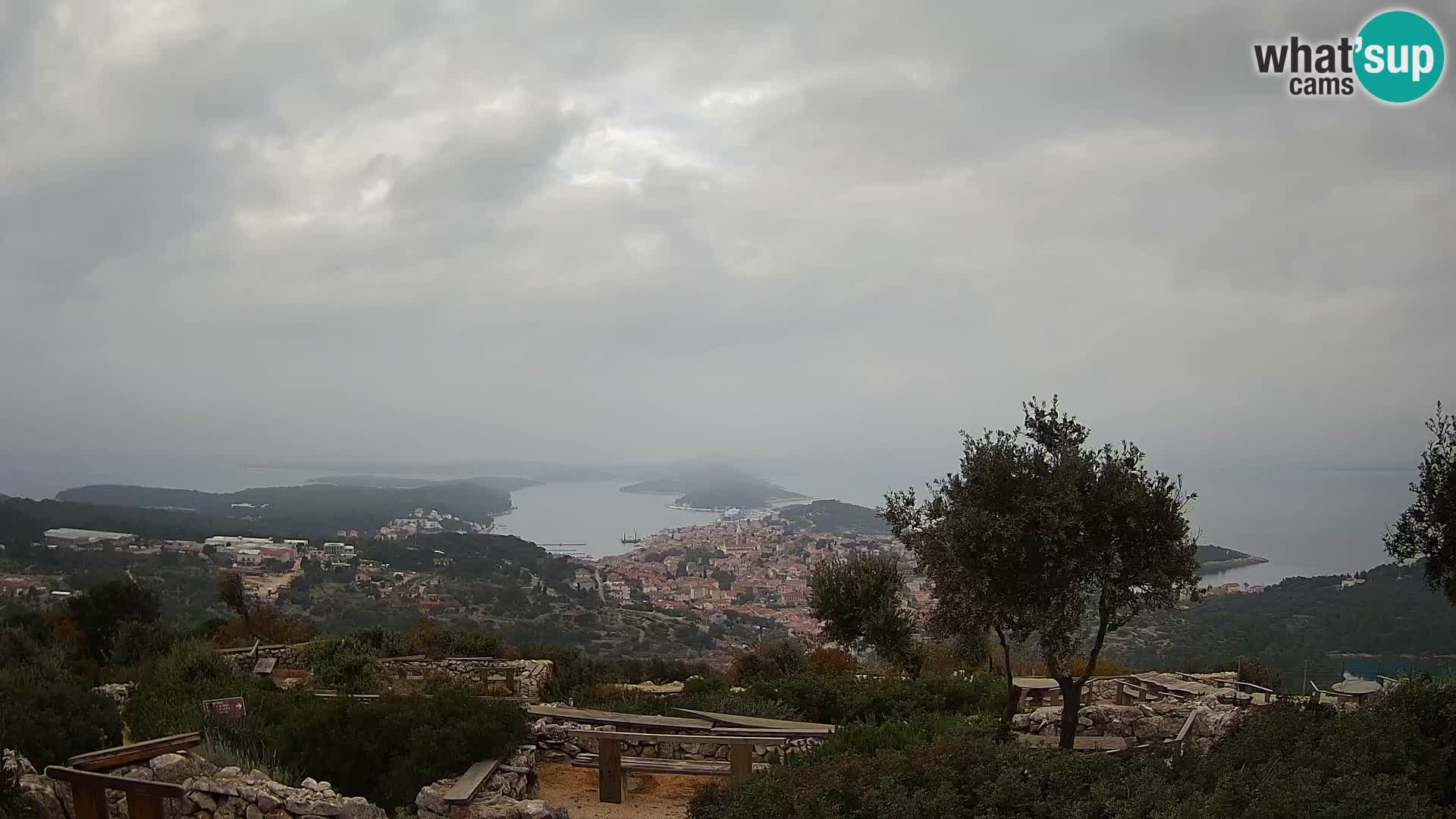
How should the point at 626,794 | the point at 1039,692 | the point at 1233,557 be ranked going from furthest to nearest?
1. the point at 1233,557
2. the point at 1039,692
3. the point at 626,794

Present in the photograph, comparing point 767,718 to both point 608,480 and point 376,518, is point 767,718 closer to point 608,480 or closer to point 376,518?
point 376,518

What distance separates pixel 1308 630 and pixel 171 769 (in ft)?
82.5

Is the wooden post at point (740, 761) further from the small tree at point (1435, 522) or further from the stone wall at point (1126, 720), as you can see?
the small tree at point (1435, 522)

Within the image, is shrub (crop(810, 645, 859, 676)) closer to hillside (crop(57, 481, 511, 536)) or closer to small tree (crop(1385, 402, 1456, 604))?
small tree (crop(1385, 402, 1456, 604))

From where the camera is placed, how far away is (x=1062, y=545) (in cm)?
803

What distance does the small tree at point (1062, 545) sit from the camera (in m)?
8.09

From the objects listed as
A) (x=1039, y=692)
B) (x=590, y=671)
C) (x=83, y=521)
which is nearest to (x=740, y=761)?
(x=1039, y=692)

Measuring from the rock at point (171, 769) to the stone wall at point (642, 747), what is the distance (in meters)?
3.76

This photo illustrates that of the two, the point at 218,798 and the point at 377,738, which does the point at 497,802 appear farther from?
the point at 218,798

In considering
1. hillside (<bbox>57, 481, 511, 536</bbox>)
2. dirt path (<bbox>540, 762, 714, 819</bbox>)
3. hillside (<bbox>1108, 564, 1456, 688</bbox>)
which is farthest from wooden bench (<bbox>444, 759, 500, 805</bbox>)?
hillside (<bbox>57, 481, 511, 536</bbox>)

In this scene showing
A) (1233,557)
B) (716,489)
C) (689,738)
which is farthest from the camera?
(716,489)

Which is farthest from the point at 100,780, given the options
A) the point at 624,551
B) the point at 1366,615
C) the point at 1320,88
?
the point at 624,551

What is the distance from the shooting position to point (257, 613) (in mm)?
22844

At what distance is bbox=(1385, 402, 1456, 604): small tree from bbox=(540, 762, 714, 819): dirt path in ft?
26.7
